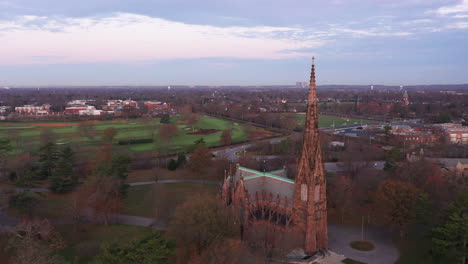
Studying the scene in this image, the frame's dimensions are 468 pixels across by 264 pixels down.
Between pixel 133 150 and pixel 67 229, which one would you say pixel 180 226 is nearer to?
pixel 67 229

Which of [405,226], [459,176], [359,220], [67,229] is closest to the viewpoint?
[405,226]

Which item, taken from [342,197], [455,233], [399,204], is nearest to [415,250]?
[399,204]

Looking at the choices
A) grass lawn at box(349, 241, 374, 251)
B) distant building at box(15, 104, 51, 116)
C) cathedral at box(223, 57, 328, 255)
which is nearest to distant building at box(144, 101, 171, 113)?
distant building at box(15, 104, 51, 116)

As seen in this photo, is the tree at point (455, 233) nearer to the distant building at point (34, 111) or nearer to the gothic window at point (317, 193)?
the gothic window at point (317, 193)

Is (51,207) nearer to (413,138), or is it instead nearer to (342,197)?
(342,197)

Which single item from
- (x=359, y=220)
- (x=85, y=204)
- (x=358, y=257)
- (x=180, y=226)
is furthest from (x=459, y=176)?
(x=85, y=204)

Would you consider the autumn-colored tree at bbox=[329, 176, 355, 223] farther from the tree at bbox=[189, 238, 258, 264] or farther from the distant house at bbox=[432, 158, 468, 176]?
the distant house at bbox=[432, 158, 468, 176]
